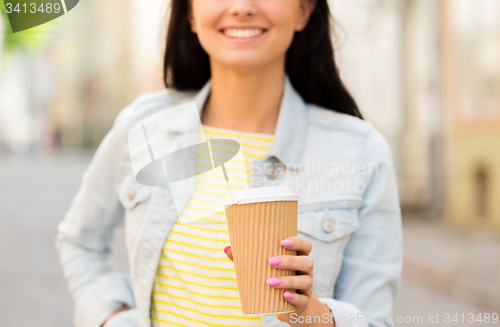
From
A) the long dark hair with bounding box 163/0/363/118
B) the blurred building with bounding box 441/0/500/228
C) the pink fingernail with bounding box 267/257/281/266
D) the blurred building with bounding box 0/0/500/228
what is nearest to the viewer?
the pink fingernail with bounding box 267/257/281/266

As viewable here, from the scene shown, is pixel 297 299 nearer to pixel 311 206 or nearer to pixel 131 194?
pixel 311 206

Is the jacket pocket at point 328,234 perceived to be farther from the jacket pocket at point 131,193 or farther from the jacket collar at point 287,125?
the jacket pocket at point 131,193

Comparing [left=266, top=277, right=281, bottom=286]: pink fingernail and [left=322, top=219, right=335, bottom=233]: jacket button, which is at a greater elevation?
[left=266, top=277, right=281, bottom=286]: pink fingernail

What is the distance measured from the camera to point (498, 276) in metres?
5.16

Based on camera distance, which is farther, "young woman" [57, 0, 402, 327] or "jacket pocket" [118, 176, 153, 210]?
"jacket pocket" [118, 176, 153, 210]

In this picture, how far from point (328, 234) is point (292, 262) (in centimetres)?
44

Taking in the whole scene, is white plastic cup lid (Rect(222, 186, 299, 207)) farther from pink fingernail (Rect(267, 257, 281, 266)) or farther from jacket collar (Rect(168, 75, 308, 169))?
jacket collar (Rect(168, 75, 308, 169))

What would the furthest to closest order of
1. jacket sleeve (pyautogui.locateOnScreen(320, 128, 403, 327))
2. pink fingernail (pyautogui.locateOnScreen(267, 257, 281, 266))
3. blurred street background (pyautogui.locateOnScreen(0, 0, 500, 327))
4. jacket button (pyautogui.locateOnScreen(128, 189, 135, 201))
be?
blurred street background (pyautogui.locateOnScreen(0, 0, 500, 327)) < jacket button (pyautogui.locateOnScreen(128, 189, 135, 201)) < jacket sleeve (pyautogui.locateOnScreen(320, 128, 403, 327)) < pink fingernail (pyautogui.locateOnScreen(267, 257, 281, 266))

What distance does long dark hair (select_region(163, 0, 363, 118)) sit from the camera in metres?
1.82

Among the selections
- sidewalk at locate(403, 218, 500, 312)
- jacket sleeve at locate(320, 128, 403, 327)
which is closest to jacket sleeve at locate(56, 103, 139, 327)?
jacket sleeve at locate(320, 128, 403, 327)

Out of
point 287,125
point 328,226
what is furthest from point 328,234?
point 287,125

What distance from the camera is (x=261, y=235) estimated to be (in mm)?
1162

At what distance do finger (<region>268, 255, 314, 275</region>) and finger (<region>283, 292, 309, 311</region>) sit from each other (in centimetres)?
6

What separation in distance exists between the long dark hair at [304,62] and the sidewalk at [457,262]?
3509mm
